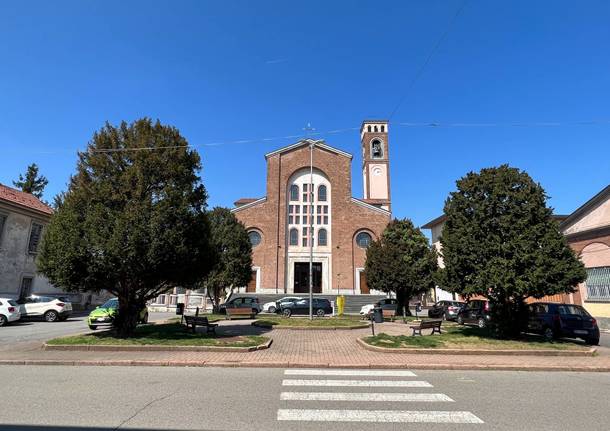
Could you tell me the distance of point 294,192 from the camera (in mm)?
44906

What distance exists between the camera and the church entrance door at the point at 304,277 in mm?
42594

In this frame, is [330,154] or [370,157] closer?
[330,154]

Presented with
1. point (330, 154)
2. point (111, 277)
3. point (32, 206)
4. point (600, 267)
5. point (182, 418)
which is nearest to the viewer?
point (182, 418)

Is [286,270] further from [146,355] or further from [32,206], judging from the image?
[146,355]

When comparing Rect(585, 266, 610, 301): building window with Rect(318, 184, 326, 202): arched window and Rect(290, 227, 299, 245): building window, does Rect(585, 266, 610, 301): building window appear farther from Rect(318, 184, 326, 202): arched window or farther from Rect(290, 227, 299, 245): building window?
Rect(290, 227, 299, 245): building window

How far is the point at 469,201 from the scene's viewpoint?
1430cm

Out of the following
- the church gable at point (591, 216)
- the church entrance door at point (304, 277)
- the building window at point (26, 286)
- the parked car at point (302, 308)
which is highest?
the church gable at point (591, 216)

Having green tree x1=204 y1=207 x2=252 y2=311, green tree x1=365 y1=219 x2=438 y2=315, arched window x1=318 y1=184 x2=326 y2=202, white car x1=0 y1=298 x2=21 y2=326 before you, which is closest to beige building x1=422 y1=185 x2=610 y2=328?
green tree x1=365 y1=219 x2=438 y2=315

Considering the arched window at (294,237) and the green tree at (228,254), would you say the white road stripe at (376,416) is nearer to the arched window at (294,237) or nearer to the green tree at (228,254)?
the green tree at (228,254)

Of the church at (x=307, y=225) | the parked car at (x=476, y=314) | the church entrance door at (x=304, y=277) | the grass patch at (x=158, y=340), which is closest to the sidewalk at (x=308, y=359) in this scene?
the grass patch at (x=158, y=340)

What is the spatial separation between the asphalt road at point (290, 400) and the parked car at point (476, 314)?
10464mm

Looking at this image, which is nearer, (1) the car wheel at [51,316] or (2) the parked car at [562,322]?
(2) the parked car at [562,322]

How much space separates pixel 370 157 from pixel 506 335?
42.9 meters

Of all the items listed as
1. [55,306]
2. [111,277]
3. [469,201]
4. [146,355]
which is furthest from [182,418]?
[55,306]
